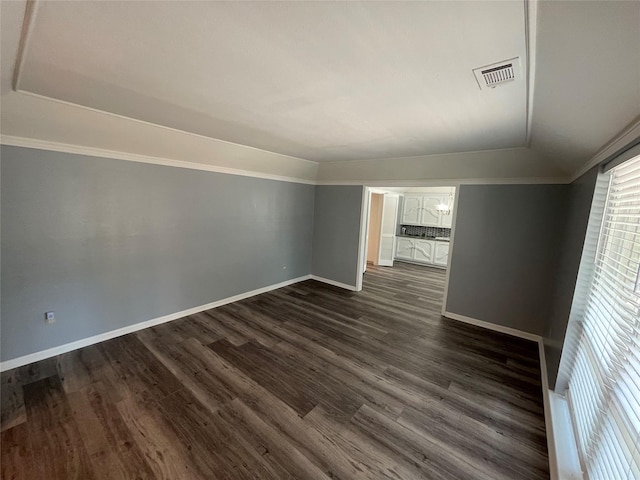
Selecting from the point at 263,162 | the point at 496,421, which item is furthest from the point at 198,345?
the point at 496,421

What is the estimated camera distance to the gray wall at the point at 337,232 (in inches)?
192

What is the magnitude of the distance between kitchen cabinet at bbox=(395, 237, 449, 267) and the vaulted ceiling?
4.90 metres

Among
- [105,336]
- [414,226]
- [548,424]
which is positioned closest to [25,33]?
[105,336]

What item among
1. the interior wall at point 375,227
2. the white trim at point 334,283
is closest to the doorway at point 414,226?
the interior wall at point 375,227

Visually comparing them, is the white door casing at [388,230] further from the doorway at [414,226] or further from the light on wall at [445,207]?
the light on wall at [445,207]

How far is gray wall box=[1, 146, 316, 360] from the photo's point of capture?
2365 mm

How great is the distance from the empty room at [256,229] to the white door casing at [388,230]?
2.78m

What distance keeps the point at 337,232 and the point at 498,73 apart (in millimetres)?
3927

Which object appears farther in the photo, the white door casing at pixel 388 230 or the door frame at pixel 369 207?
the white door casing at pixel 388 230

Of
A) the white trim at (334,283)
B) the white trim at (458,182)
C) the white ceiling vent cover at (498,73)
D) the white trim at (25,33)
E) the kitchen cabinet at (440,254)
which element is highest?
the white ceiling vent cover at (498,73)

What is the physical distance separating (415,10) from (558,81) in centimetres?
79

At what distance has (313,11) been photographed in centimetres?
98

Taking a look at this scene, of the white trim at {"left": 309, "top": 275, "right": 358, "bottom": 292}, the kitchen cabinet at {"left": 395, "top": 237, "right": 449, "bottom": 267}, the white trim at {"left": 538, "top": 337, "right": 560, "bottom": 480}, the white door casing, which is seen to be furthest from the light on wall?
the white trim at {"left": 538, "top": 337, "right": 560, "bottom": 480}

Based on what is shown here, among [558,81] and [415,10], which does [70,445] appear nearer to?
[415,10]
